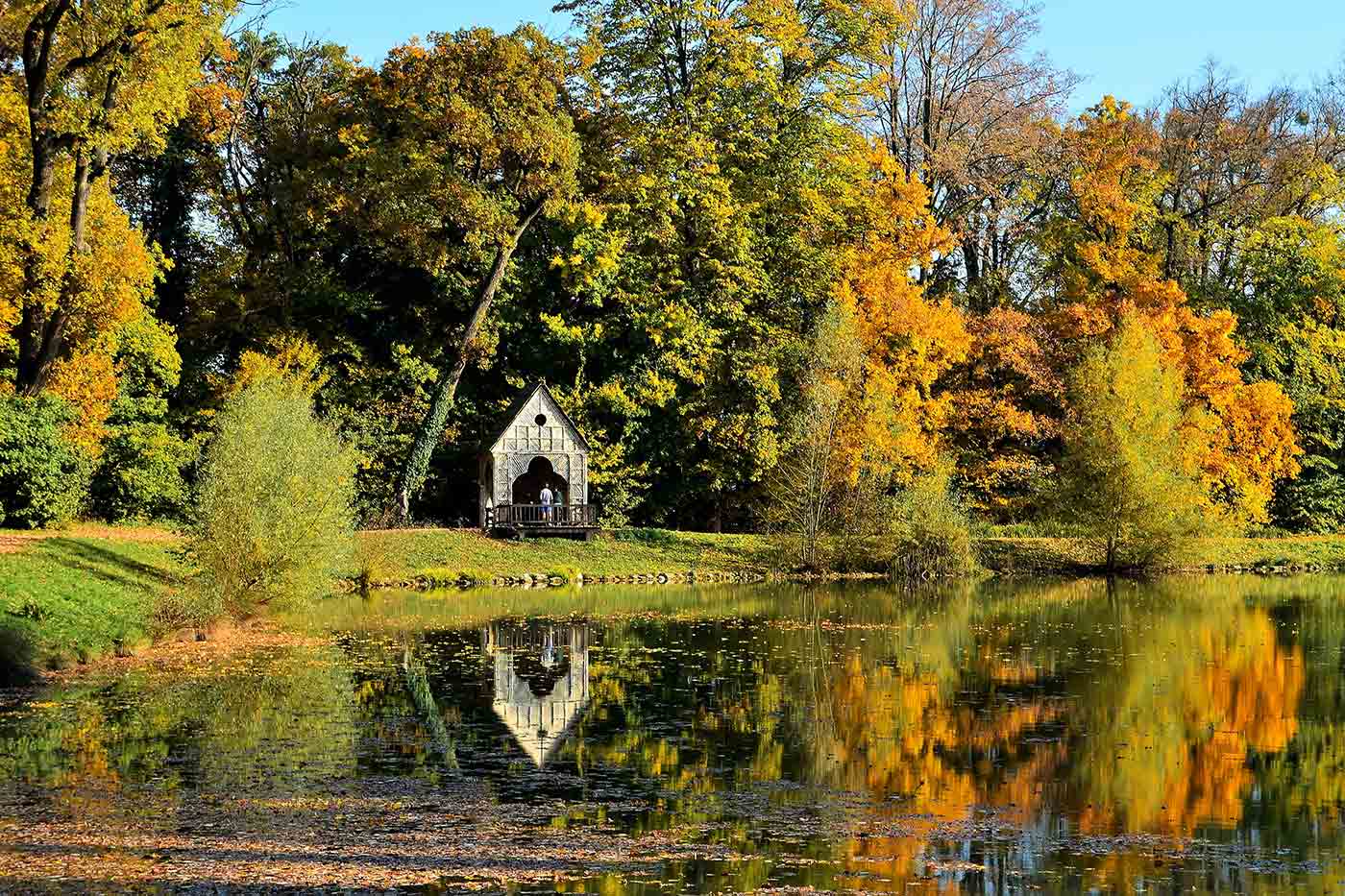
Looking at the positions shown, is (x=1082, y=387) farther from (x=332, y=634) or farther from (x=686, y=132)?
(x=332, y=634)

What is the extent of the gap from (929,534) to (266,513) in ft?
66.4

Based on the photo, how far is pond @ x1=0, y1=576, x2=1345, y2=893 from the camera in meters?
11.4

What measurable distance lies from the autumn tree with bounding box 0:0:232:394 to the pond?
1276cm

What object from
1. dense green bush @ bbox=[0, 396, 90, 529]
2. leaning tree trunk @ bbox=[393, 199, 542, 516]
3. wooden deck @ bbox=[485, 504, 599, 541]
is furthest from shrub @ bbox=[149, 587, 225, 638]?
leaning tree trunk @ bbox=[393, 199, 542, 516]

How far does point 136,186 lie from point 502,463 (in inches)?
545

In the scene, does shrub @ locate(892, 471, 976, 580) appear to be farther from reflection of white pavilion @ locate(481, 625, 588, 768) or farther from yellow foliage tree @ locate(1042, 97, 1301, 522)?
reflection of white pavilion @ locate(481, 625, 588, 768)

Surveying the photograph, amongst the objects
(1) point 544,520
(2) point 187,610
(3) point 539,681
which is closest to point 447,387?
(1) point 544,520

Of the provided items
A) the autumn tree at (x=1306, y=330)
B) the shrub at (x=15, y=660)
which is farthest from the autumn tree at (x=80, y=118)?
the autumn tree at (x=1306, y=330)

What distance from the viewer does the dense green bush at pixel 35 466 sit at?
32.3 metres

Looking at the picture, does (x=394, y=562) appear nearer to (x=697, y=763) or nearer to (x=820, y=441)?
(x=820, y=441)

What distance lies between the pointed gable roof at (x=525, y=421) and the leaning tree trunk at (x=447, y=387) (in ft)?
5.54

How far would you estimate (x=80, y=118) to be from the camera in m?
32.3

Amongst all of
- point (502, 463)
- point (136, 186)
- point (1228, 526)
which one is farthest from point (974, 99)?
point (136, 186)

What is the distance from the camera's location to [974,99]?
5353 centimetres
